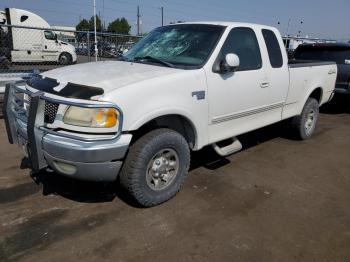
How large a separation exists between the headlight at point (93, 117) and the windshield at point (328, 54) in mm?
7243

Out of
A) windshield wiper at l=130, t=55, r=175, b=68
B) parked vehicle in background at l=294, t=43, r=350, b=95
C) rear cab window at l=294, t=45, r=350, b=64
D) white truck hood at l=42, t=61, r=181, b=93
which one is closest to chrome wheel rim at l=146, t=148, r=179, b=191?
white truck hood at l=42, t=61, r=181, b=93

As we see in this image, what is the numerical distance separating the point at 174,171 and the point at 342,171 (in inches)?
103

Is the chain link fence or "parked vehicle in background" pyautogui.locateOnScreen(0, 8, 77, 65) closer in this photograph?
the chain link fence

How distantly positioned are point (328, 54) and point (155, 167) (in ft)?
22.6

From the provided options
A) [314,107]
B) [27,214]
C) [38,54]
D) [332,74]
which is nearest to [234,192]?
[27,214]

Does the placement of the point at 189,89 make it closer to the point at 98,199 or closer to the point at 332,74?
the point at 98,199

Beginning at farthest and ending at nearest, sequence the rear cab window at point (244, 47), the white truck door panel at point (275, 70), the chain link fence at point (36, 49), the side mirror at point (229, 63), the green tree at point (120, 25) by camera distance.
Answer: the green tree at point (120, 25) < the chain link fence at point (36, 49) < the white truck door panel at point (275, 70) < the rear cab window at point (244, 47) < the side mirror at point (229, 63)

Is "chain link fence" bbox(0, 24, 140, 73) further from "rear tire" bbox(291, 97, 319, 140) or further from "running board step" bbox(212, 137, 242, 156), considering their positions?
"running board step" bbox(212, 137, 242, 156)

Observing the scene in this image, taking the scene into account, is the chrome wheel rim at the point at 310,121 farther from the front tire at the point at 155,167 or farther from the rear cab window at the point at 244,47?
the front tire at the point at 155,167

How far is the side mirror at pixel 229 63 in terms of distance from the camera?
12.7ft

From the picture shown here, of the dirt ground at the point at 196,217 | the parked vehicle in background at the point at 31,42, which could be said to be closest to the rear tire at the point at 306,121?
the dirt ground at the point at 196,217

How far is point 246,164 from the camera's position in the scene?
16.6 ft

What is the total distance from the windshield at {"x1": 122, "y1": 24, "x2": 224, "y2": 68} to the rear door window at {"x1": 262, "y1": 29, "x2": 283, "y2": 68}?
3.22 feet

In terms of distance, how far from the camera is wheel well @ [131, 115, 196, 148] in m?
3.59
